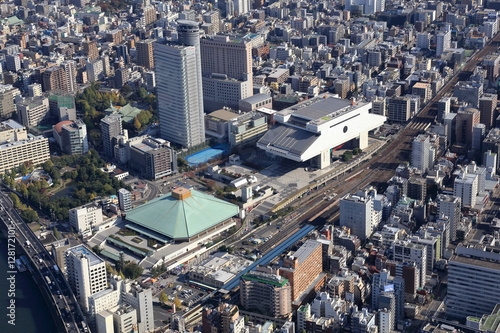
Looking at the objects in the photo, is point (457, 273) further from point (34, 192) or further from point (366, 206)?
point (34, 192)

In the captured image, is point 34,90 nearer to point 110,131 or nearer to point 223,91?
point 110,131

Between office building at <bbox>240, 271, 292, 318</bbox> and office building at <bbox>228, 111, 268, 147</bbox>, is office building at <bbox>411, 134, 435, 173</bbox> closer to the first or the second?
office building at <bbox>228, 111, 268, 147</bbox>

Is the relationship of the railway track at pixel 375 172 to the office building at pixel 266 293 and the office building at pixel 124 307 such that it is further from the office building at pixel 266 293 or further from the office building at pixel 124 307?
the office building at pixel 124 307

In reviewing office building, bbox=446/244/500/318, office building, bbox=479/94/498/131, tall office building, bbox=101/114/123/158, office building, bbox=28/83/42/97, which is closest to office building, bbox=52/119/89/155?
Result: tall office building, bbox=101/114/123/158

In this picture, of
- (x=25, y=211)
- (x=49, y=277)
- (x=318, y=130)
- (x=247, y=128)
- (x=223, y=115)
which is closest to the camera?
(x=49, y=277)

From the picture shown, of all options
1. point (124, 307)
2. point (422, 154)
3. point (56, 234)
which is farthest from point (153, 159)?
point (422, 154)

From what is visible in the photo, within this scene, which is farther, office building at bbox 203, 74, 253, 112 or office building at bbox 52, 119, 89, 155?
office building at bbox 203, 74, 253, 112

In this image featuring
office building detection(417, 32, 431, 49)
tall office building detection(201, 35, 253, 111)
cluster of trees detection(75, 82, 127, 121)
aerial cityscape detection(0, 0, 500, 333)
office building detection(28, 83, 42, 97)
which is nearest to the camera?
aerial cityscape detection(0, 0, 500, 333)
